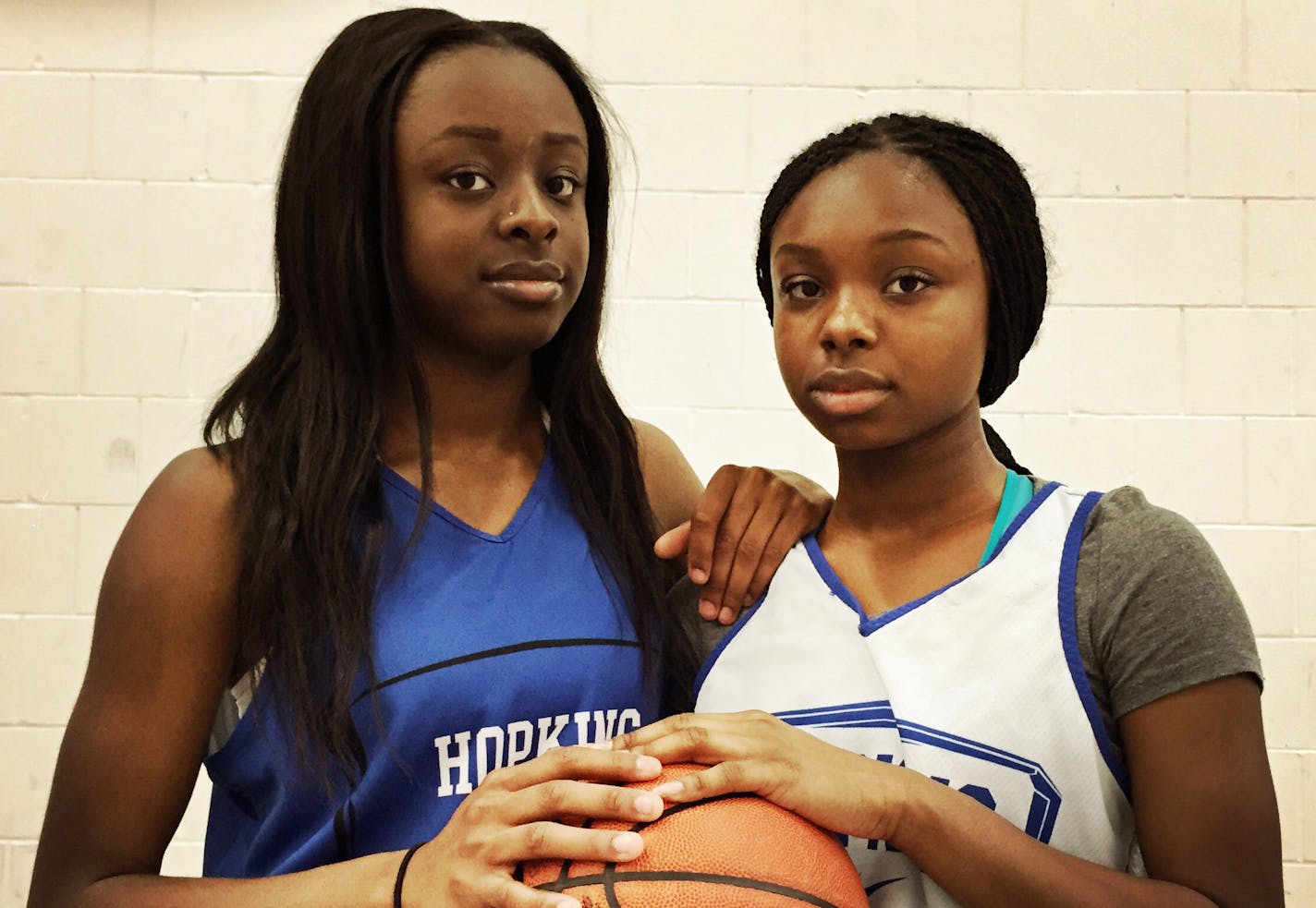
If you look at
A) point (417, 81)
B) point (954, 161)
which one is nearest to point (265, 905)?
point (417, 81)

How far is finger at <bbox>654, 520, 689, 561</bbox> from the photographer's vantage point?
1.50m

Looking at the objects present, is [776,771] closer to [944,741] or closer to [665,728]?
[665,728]

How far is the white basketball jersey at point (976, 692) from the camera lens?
4.08 ft

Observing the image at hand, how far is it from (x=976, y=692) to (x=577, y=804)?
397 mm

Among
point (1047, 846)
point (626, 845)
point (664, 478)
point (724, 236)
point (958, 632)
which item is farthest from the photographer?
point (724, 236)

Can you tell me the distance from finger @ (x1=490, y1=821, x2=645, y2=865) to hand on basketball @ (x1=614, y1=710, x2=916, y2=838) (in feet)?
0.19

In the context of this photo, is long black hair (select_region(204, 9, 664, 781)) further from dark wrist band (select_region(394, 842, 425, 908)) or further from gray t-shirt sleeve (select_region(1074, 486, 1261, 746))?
gray t-shirt sleeve (select_region(1074, 486, 1261, 746))

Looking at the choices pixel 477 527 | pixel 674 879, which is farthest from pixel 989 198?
pixel 674 879

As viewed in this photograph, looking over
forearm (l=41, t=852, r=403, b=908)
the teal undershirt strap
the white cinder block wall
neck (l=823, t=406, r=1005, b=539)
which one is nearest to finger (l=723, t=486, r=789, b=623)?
neck (l=823, t=406, r=1005, b=539)

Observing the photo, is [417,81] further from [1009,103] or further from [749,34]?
[1009,103]

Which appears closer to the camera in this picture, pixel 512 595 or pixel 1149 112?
pixel 512 595

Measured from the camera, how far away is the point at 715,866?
1.09 m

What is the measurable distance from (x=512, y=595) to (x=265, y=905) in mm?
373

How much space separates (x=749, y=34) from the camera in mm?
2943
